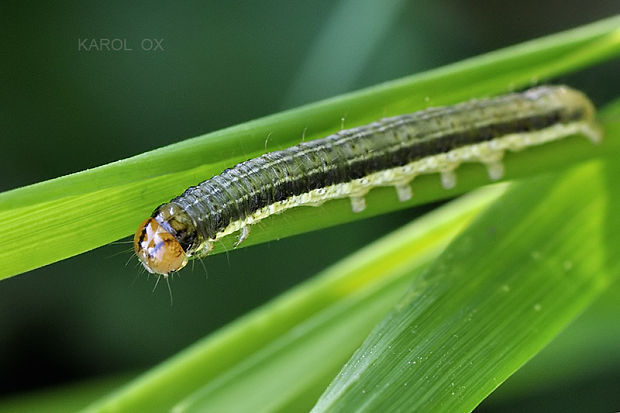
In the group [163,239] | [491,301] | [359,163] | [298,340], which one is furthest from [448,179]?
[163,239]

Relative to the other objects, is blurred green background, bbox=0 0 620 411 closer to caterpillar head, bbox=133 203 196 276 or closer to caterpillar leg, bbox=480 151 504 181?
caterpillar leg, bbox=480 151 504 181

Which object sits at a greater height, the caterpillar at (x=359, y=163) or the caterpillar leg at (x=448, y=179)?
the caterpillar at (x=359, y=163)

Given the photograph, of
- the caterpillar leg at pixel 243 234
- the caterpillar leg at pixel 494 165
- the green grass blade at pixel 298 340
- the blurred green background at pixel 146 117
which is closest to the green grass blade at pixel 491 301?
the caterpillar leg at pixel 494 165

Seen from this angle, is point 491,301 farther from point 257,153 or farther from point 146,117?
point 146,117

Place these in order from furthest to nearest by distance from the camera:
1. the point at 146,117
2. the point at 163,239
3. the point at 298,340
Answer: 1. the point at 146,117
2. the point at 298,340
3. the point at 163,239

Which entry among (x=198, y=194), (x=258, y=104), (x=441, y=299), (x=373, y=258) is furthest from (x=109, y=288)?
(x=441, y=299)

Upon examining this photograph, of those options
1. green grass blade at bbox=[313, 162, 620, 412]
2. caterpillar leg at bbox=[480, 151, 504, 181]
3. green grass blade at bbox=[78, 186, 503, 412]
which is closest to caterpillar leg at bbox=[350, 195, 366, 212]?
green grass blade at bbox=[313, 162, 620, 412]

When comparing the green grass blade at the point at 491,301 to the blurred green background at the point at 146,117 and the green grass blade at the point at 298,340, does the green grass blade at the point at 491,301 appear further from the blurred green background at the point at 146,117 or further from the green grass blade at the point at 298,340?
the blurred green background at the point at 146,117

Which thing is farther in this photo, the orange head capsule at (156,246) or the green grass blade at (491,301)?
the orange head capsule at (156,246)
